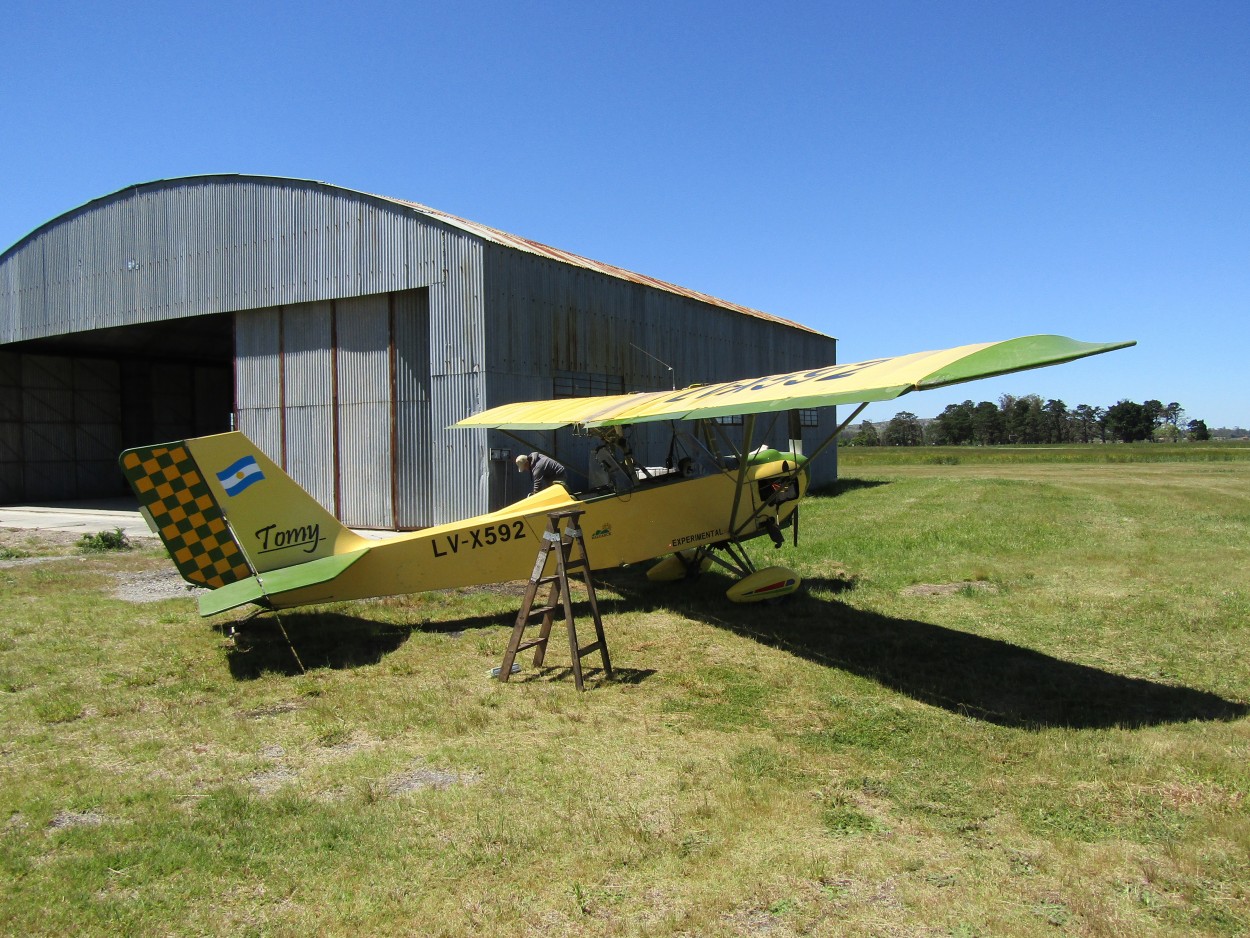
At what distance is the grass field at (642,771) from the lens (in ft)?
10.4

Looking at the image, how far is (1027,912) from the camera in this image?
308 centimetres

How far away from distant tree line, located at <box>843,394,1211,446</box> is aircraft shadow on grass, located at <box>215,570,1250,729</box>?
124312 millimetres

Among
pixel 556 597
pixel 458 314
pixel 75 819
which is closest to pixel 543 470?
pixel 458 314

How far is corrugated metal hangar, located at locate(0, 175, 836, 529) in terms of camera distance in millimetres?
13648

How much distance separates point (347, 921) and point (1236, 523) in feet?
60.9

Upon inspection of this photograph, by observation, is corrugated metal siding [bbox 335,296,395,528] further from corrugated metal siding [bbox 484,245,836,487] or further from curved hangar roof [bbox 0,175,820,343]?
corrugated metal siding [bbox 484,245,836,487]

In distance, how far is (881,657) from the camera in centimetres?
684

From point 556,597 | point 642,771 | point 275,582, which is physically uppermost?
point 275,582

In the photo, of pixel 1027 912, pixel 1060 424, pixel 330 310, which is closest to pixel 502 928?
pixel 1027 912

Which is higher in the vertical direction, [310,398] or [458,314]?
[458,314]

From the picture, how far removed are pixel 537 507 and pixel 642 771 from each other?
169 inches

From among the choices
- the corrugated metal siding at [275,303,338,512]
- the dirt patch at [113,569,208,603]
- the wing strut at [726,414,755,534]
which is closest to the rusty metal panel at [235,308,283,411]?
the corrugated metal siding at [275,303,338,512]

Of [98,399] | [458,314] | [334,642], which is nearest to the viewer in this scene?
[334,642]

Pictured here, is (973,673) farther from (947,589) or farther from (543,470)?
(543,470)
